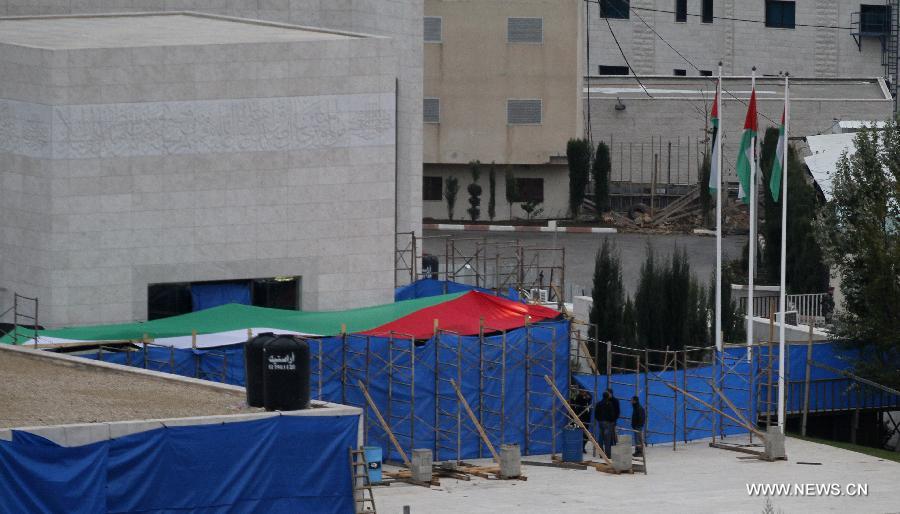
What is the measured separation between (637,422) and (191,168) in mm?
11008

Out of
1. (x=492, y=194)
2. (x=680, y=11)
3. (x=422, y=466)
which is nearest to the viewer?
(x=422, y=466)

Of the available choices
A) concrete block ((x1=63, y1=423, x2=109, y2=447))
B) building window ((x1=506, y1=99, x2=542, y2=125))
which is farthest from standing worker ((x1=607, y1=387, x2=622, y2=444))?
building window ((x1=506, y1=99, x2=542, y2=125))

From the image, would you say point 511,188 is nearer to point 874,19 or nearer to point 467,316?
point 874,19

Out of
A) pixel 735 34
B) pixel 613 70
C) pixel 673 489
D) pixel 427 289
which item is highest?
pixel 735 34

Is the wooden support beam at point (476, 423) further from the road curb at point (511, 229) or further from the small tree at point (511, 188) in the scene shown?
the small tree at point (511, 188)

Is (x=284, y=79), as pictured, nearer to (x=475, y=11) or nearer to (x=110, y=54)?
(x=110, y=54)

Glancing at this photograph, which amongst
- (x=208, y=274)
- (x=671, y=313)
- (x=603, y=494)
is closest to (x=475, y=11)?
(x=671, y=313)

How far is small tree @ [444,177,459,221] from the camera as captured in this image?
72.0 meters

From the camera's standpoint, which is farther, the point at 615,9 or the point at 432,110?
the point at 615,9

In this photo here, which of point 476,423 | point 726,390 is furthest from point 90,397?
point 726,390

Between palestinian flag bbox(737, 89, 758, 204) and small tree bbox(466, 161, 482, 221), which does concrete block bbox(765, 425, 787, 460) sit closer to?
palestinian flag bbox(737, 89, 758, 204)

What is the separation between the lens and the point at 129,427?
26203 mm

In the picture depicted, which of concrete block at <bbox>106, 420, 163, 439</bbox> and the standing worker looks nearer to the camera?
concrete block at <bbox>106, 420, 163, 439</bbox>

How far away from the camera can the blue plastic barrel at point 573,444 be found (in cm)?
3488
